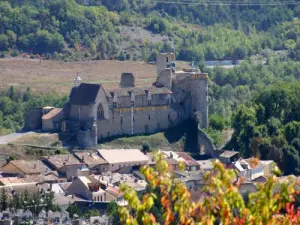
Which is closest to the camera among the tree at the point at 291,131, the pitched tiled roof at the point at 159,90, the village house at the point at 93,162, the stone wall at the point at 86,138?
the village house at the point at 93,162

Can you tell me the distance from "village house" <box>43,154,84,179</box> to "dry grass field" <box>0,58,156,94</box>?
25.9 meters

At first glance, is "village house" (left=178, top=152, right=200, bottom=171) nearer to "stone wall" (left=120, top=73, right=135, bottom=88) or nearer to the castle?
the castle

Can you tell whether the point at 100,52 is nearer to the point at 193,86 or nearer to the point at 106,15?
the point at 106,15

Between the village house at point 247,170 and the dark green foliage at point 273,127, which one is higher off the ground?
the dark green foliage at point 273,127

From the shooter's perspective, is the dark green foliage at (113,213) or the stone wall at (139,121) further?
the stone wall at (139,121)

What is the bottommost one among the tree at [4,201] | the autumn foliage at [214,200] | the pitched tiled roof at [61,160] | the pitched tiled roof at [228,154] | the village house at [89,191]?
the village house at [89,191]

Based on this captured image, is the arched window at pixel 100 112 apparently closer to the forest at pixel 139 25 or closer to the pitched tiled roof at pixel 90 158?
the pitched tiled roof at pixel 90 158

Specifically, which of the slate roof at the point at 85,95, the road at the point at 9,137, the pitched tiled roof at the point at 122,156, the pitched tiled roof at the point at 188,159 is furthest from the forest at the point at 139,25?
the pitched tiled roof at the point at 122,156

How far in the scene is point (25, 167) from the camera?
6156 cm

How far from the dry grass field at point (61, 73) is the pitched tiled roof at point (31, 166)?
26.1m

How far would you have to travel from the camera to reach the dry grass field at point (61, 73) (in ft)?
306

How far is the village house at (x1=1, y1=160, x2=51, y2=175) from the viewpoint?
61.3 m

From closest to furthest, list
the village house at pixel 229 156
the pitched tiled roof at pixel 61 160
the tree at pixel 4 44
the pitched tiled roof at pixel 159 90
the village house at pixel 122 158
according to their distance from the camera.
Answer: the pitched tiled roof at pixel 61 160 → the village house at pixel 122 158 → the village house at pixel 229 156 → the pitched tiled roof at pixel 159 90 → the tree at pixel 4 44

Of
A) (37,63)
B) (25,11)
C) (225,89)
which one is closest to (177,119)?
(225,89)
